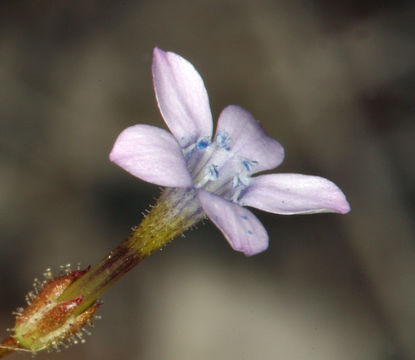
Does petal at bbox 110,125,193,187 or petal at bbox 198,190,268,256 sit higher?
petal at bbox 110,125,193,187

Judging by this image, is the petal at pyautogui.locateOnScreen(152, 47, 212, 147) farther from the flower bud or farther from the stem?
the flower bud

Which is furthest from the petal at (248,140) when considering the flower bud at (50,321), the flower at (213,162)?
the flower bud at (50,321)

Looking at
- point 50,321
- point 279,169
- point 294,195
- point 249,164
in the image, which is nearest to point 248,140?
point 249,164

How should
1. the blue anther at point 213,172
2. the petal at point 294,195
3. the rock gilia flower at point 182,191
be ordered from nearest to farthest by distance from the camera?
the rock gilia flower at point 182,191 < the petal at point 294,195 < the blue anther at point 213,172

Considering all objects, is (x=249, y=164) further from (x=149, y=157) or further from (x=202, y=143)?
(x=149, y=157)

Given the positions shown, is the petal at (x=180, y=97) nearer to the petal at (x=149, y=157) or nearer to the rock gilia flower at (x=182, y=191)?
the rock gilia flower at (x=182, y=191)

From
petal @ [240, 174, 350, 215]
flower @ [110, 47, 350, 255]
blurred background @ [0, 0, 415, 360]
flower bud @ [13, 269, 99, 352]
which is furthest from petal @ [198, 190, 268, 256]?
blurred background @ [0, 0, 415, 360]

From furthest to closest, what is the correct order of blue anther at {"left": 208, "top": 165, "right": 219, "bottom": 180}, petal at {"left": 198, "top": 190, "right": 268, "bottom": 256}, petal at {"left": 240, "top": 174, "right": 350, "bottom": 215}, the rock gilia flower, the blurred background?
the blurred background, blue anther at {"left": 208, "top": 165, "right": 219, "bottom": 180}, petal at {"left": 240, "top": 174, "right": 350, "bottom": 215}, the rock gilia flower, petal at {"left": 198, "top": 190, "right": 268, "bottom": 256}
